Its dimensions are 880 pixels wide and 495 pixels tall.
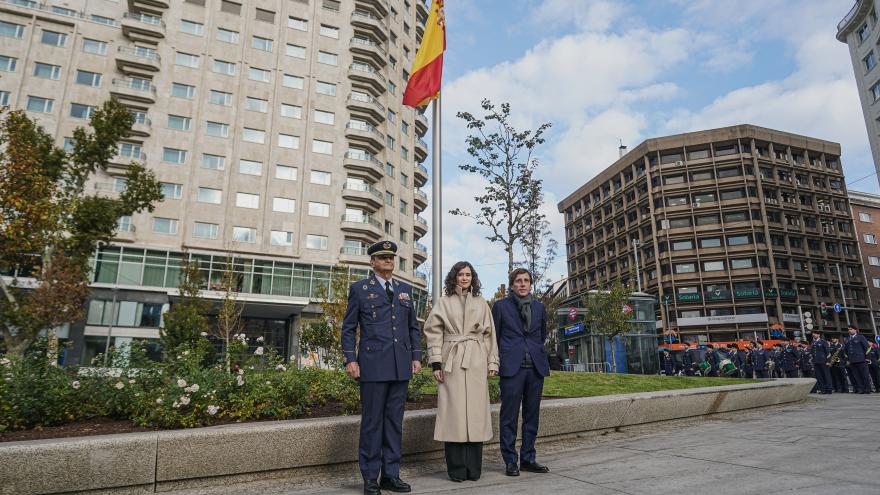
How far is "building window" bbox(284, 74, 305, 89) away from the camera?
40438mm

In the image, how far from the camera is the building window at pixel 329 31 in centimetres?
4284

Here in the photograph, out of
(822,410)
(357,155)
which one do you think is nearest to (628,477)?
(822,410)

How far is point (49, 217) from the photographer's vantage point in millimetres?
16062

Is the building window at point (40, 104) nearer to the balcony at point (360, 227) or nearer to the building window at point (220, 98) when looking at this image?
the building window at point (220, 98)

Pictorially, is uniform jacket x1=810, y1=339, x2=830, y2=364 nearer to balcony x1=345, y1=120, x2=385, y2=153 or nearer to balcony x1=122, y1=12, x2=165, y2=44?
balcony x1=345, y1=120, x2=385, y2=153

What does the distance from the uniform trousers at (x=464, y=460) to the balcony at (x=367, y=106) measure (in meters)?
40.3

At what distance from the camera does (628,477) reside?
4320mm

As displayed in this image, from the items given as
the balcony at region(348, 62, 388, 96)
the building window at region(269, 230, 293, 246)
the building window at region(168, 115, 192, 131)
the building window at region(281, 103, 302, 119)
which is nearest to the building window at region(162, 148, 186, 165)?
the building window at region(168, 115, 192, 131)

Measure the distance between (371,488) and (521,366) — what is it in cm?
188

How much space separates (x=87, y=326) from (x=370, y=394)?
113 ft

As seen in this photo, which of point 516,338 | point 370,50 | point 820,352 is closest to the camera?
point 516,338

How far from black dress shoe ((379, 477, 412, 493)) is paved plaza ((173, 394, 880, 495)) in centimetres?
15

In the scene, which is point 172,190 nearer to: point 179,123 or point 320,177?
point 179,123

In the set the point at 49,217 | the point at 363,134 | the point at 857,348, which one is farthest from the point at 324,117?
the point at 857,348
